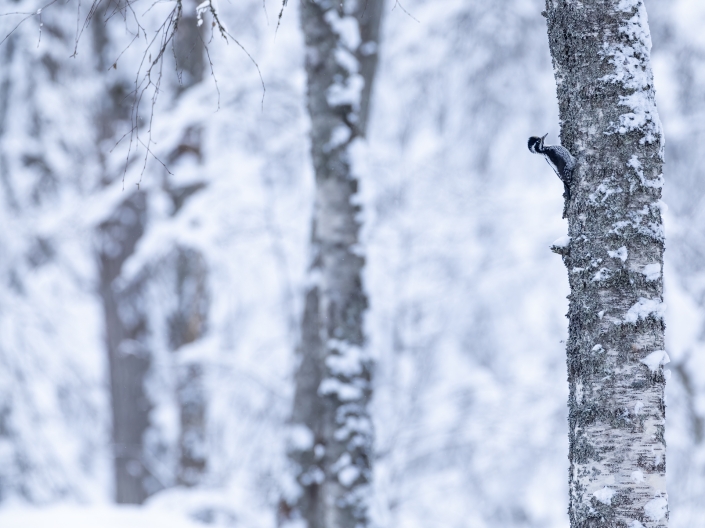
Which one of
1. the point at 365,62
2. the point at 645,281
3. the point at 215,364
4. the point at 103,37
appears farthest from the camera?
the point at 103,37

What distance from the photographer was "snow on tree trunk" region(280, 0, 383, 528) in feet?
11.5

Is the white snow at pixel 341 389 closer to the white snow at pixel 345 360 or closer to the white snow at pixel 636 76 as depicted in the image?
the white snow at pixel 345 360

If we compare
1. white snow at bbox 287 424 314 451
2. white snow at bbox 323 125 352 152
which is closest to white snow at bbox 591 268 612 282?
white snow at bbox 323 125 352 152

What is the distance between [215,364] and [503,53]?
3.71 meters

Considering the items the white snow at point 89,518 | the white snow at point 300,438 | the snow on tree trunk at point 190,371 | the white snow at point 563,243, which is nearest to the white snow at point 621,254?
the white snow at point 563,243

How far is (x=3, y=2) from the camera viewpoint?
5.52m

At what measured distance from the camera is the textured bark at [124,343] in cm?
675

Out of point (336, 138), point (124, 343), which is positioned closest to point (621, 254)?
point (336, 138)

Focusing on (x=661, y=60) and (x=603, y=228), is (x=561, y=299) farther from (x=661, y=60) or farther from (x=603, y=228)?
(x=603, y=228)

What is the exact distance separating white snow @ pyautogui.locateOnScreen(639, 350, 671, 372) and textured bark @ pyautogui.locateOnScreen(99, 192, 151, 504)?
19.4 ft

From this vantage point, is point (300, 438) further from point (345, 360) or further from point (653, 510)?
point (653, 510)

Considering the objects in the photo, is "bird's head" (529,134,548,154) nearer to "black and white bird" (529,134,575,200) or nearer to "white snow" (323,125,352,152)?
"black and white bird" (529,134,575,200)

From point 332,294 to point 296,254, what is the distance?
2374 millimetres

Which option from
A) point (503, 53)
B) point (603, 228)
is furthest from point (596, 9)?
point (503, 53)
